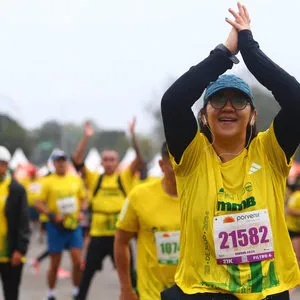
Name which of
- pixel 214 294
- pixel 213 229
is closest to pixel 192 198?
pixel 213 229

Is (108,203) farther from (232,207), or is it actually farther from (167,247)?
(232,207)

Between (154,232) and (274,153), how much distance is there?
1.83 meters

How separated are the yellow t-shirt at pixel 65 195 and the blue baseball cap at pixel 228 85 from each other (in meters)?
7.30

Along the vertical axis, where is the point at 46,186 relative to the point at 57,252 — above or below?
above

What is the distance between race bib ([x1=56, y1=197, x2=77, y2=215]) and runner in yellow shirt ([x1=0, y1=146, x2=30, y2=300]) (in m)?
3.17

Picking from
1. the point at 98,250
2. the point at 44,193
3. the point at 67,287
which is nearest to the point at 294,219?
the point at 98,250

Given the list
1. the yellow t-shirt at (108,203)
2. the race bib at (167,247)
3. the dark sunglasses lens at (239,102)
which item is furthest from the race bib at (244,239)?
the yellow t-shirt at (108,203)

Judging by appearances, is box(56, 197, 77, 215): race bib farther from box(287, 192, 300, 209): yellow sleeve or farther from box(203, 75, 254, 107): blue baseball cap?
box(203, 75, 254, 107): blue baseball cap

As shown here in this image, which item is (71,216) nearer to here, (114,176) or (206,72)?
(114,176)

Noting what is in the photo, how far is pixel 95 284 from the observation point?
1116cm

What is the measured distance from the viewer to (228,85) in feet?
10.7

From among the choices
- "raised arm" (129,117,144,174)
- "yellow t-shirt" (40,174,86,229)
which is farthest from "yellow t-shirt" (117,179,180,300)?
"yellow t-shirt" (40,174,86,229)

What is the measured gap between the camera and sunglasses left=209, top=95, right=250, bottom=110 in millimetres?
3271

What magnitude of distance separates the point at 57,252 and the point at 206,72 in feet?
24.0
